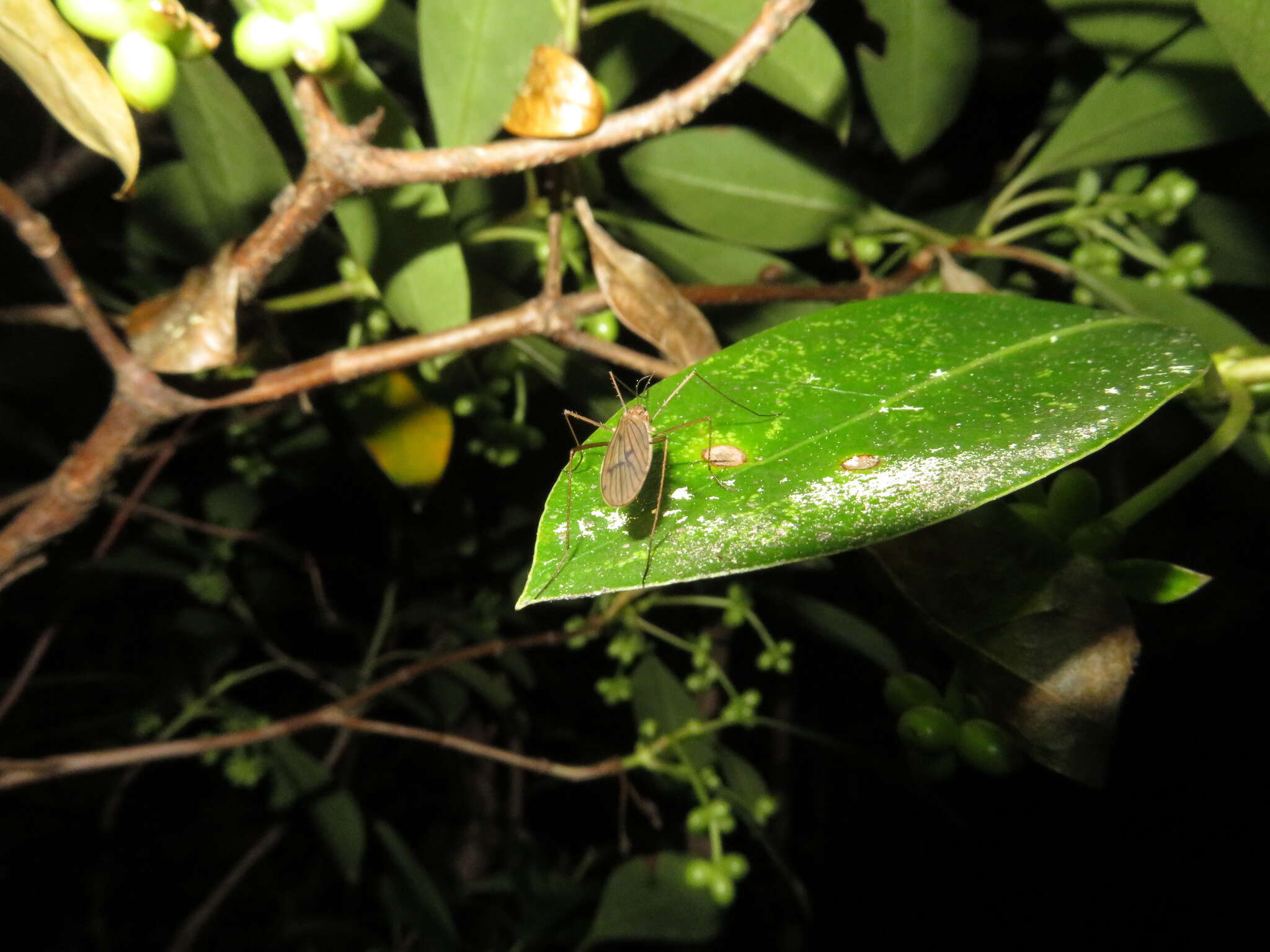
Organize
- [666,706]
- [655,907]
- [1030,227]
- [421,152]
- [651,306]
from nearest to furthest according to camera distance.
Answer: [421,152] < [651,306] < [1030,227] < [666,706] < [655,907]

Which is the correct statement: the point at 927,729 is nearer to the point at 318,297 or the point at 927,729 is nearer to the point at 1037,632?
the point at 1037,632

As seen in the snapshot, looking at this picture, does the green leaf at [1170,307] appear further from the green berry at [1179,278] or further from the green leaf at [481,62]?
the green leaf at [481,62]

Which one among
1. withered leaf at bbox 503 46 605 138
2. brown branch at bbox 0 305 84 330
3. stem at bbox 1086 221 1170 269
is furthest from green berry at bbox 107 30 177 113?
stem at bbox 1086 221 1170 269

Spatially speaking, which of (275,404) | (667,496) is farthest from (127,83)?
(275,404)

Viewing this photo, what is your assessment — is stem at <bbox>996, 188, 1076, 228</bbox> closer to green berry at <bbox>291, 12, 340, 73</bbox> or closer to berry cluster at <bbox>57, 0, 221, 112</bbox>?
green berry at <bbox>291, 12, 340, 73</bbox>

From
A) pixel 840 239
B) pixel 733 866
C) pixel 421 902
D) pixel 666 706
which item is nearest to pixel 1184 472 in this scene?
pixel 840 239
